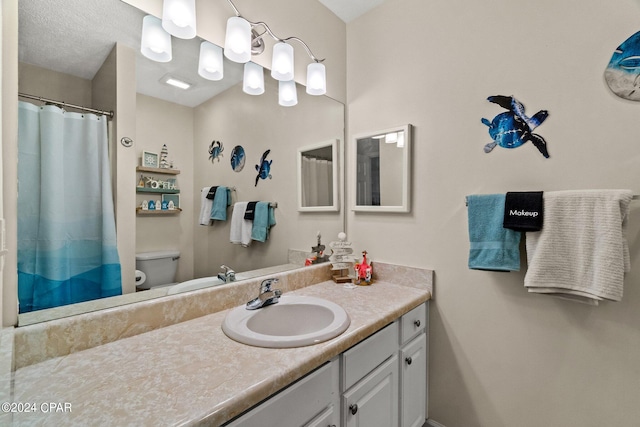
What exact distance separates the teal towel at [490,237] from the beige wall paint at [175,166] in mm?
1226

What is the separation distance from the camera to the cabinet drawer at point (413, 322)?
1.28 m

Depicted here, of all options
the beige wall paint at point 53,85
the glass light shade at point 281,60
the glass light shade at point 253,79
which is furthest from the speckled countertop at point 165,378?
the glass light shade at point 281,60

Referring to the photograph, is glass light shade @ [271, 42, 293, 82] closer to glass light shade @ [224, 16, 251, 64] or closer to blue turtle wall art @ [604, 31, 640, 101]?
glass light shade @ [224, 16, 251, 64]

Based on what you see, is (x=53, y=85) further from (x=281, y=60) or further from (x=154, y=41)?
(x=281, y=60)

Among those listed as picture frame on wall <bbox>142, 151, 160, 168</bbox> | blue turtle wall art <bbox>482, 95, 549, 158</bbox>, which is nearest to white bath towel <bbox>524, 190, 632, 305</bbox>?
blue turtle wall art <bbox>482, 95, 549, 158</bbox>

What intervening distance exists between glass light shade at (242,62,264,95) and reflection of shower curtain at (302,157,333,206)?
0.45 metres

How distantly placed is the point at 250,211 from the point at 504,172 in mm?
1201

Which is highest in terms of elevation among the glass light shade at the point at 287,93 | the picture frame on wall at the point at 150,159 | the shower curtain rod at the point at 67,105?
the glass light shade at the point at 287,93

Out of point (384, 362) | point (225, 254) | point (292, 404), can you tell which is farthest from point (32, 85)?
point (384, 362)

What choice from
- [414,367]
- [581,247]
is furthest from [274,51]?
[414,367]

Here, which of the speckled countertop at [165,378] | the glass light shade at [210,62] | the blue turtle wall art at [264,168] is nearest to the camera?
the speckled countertop at [165,378]

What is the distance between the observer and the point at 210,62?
125 cm

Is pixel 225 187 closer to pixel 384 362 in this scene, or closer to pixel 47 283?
pixel 47 283

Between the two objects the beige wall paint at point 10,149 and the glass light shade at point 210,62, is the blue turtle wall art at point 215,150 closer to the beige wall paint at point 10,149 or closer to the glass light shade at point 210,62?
the glass light shade at point 210,62
